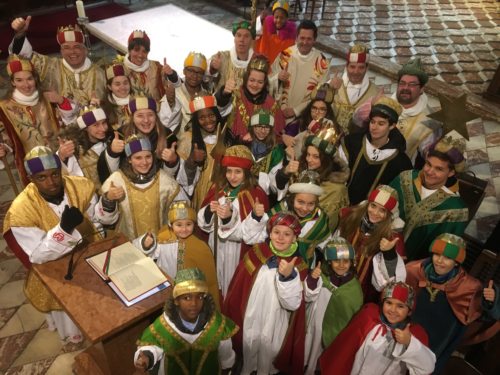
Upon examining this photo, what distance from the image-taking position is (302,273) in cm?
354

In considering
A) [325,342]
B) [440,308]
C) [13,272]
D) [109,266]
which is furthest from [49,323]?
[440,308]

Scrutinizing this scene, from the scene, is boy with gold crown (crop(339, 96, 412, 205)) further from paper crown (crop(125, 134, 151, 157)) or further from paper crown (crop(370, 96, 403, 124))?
paper crown (crop(125, 134, 151, 157))

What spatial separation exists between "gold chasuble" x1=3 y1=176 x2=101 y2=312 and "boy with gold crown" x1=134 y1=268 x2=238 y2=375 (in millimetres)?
1074

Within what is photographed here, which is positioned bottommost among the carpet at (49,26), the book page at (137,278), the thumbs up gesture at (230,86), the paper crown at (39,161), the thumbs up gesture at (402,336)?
the carpet at (49,26)

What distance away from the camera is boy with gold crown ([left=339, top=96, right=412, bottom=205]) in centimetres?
434

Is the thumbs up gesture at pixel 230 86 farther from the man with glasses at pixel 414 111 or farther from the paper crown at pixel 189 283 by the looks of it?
the paper crown at pixel 189 283

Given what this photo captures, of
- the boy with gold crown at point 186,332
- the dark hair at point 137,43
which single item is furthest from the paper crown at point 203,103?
the boy with gold crown at point 186,332

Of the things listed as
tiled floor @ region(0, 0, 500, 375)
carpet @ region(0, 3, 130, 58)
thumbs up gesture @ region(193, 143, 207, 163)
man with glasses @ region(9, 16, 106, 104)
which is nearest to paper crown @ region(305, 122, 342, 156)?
thumbs up gesture @ region(193, 143, 207, 163)

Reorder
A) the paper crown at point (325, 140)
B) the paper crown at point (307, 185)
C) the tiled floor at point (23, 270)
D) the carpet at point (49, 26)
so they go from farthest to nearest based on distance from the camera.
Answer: the carpet at point (49, 26), the tiled floor at point (23, 270), the paper crown at point (325, 140), the paper crown at point (307, 185)

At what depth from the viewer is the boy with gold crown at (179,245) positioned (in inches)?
145

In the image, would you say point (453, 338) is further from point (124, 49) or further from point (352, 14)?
point (352, 14)

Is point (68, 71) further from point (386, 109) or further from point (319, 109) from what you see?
point (386, 109)

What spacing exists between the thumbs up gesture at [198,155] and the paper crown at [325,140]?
3.66ft

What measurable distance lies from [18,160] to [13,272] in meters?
Answer: 1.27
